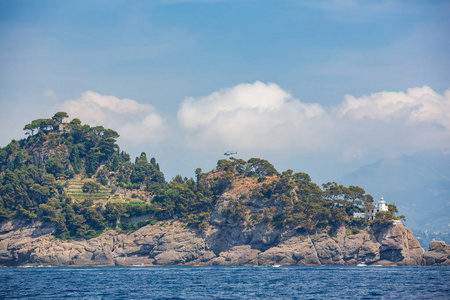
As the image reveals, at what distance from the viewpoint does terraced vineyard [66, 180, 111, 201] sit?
629 ft

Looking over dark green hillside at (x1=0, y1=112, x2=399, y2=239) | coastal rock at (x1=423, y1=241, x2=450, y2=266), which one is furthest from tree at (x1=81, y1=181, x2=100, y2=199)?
coastal rock at (x1=423, y1=241, x2=450, y2=266)

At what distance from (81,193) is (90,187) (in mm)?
4776

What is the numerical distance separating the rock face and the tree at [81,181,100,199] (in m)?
20.1

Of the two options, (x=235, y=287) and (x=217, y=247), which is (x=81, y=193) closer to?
(x=217, y=247)

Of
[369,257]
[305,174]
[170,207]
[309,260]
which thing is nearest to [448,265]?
[369,257]

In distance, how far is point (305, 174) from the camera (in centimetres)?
17625

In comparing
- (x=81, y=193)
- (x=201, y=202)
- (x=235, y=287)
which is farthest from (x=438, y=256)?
(x=81, y=193)

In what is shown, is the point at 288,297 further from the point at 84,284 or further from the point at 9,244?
the point at 9,244

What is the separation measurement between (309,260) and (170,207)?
156 ft

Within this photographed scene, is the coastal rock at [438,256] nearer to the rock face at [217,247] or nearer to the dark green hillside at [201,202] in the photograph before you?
the rock face at [217,247]

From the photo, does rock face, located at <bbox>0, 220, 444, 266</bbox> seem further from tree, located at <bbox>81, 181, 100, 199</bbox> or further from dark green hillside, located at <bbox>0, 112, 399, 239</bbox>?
tree, located at <bbox>81, 181, 100, 199</bbox>

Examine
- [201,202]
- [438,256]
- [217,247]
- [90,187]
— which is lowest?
[438,256]

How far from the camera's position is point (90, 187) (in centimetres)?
19175

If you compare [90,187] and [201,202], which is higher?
[90,187]
